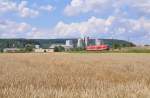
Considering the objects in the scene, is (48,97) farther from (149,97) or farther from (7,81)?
(7,81)

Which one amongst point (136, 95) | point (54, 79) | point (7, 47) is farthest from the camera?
point (7, 47)

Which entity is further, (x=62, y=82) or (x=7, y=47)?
(x=7, y=47)

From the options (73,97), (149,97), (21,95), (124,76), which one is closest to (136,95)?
(149,97)

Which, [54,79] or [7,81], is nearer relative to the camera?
[7,81]

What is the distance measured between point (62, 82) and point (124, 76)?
4.78 metres

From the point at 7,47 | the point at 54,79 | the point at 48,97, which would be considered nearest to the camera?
the point at 48,97

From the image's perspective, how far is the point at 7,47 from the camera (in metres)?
159

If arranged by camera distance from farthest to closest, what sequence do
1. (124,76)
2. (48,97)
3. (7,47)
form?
(7,47) < (124,76) < (48,97)

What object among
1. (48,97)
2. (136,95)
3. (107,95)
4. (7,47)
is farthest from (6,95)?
(7,47)

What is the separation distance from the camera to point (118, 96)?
27.3 feet

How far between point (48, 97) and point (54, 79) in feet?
19.0

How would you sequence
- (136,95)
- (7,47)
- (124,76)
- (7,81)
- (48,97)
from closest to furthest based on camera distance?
(48,97) → (136,95) → (7,81) → (124,76) → (7,47)

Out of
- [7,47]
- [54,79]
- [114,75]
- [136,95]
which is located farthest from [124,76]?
[7,47]

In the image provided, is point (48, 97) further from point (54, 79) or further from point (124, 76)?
point (124, 76)
